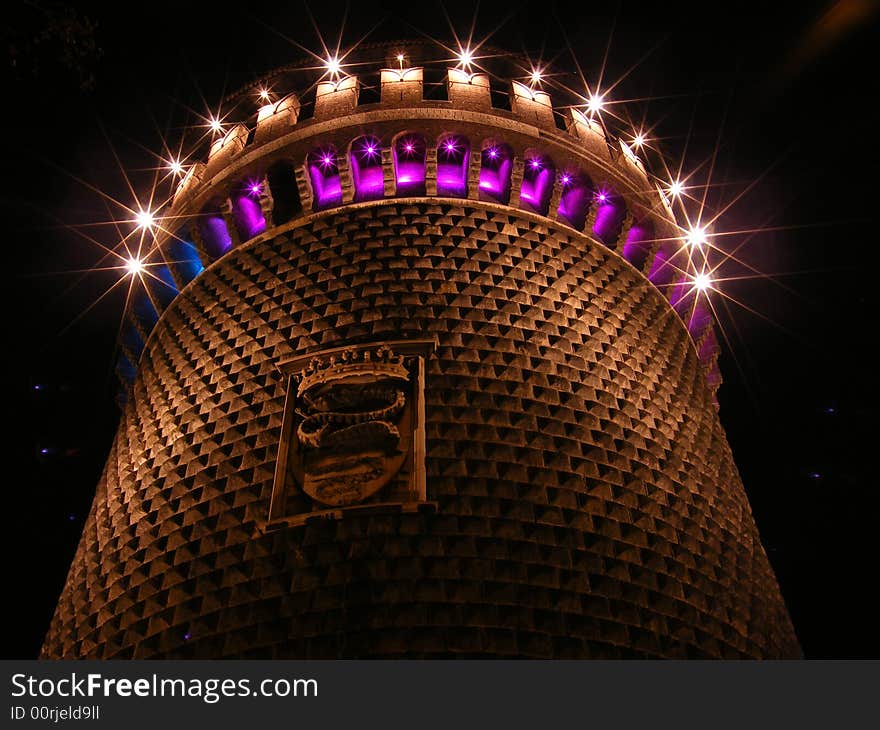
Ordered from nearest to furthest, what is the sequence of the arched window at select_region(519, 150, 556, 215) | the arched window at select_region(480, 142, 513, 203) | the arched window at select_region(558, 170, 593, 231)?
the arched window at select_region(480, 142, 513, 203) → the arched window at select_region(519, 150, 556, 215) → the arched window at select_region(558, 170, 593, 231)

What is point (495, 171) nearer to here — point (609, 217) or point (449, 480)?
point (609, 217)

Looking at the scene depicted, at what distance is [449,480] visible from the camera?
34.0 ft

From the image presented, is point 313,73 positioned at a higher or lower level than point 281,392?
higher

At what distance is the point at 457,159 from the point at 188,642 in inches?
368

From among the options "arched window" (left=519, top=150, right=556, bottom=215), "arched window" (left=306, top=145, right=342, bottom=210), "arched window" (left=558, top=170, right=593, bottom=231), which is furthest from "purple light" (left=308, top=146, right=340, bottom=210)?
"arched window" (left=558, top=170, right=593, bottom=231)

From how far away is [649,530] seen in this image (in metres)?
10.7

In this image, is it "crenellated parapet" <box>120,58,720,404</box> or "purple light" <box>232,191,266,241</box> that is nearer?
"crenellated parapet" <box>120,58,720,404</box>

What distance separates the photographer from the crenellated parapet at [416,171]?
14727mm

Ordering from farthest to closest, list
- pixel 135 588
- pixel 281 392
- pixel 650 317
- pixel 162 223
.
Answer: pixel 162 223 → pixel 650 317 → pixel 281 392 → pixel 135 588

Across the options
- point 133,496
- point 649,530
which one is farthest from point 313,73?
point 649,530

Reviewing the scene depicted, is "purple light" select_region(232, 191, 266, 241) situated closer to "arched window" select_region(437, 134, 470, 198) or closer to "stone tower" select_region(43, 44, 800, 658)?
"stone tower" select_region(43, 44, 800, 658)

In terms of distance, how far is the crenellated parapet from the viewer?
1473 centimetres

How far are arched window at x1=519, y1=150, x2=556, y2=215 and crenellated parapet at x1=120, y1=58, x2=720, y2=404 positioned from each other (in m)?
0.02

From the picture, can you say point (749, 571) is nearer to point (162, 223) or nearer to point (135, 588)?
point (135, 588)
